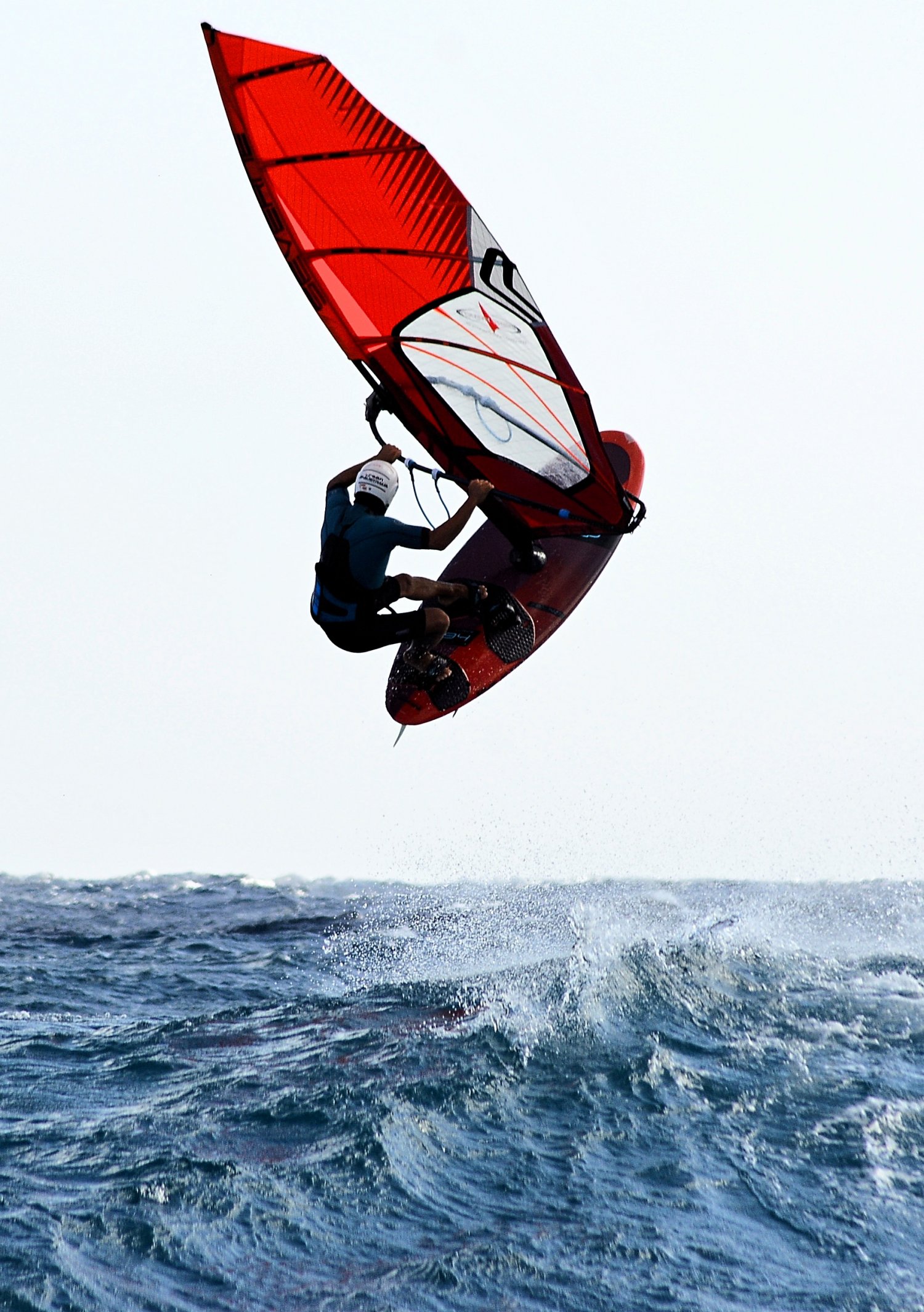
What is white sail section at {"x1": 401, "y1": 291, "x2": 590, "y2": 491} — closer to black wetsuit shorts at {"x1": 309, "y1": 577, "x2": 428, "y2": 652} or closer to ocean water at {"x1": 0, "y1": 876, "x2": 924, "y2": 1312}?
black wetsuit shorts at {"x1": 309, "y1": 577, "x2": 428, "y2": 652}

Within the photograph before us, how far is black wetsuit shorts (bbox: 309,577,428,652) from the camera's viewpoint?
7.75 m

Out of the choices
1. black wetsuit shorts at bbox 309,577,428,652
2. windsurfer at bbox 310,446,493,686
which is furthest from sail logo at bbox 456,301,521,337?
black wetsuit shorts at bbox 309,577,428,652

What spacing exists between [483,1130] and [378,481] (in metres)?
3.96

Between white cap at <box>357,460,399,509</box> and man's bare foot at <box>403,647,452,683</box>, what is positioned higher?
white cap at <box>357,460,399,509</box>

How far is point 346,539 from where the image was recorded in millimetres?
7328

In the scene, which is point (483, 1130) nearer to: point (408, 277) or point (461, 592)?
point (461, 592)

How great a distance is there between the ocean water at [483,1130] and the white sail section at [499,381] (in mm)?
3656

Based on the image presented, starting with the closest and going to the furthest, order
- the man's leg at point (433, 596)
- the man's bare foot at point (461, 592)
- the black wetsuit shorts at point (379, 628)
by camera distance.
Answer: the black wetsuit shorts at point (379, 628), the man's leg at point (433, 596), the man's bare foot at point (461, 592)

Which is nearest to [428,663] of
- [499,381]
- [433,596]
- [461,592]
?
[461,592]

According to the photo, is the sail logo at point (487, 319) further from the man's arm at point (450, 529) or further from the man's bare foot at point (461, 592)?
the man's bare foot at point (461, 592)

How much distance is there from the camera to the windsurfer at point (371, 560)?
288 inches

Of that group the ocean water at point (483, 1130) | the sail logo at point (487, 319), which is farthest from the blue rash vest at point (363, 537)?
the ocean water at point (483, 1130)

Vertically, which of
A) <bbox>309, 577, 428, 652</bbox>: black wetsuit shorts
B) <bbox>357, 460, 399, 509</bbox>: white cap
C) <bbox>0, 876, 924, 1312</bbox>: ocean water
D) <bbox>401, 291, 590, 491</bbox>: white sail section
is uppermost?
<bbox>401, 291, 590, 491</bbox>: white sail section

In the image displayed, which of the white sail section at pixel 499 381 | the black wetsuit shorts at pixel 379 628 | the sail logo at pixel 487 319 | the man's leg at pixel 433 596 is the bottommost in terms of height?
the black wetsuit shorts at pixel 379 628
